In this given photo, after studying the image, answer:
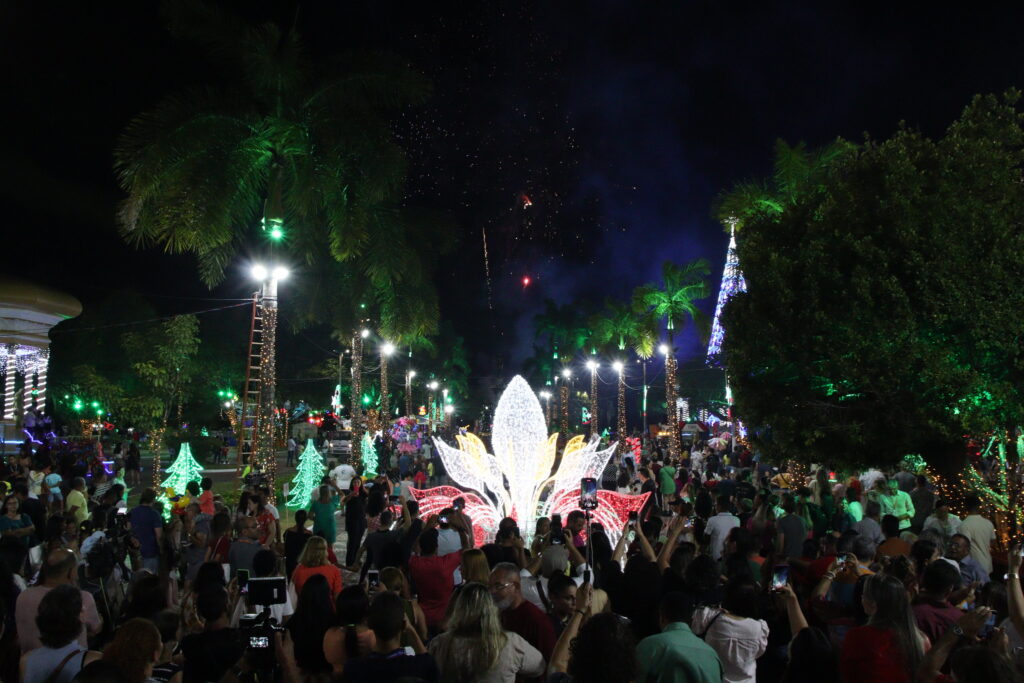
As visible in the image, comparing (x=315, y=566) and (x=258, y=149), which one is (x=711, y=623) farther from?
(x=258, y=149)

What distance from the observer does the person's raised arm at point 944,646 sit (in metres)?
4.31

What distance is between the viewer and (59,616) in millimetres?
4332

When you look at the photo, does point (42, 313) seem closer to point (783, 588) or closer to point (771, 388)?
point (771, 388)

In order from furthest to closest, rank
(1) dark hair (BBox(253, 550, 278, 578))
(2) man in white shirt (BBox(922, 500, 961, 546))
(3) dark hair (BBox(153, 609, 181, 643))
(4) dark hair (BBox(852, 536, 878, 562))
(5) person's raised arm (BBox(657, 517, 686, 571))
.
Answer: (2) man in white shirt (BBox(922, 500, 961, 546))
(5) person's raised arm (BBox(657, 517, 686, 571))
(4) dark hair (BBox(852, 536, 878, 562))
(1) dark hair (BBox(253, 550, 278, 578))
(3) dark hair (BBox(153, 609, 181, 643))

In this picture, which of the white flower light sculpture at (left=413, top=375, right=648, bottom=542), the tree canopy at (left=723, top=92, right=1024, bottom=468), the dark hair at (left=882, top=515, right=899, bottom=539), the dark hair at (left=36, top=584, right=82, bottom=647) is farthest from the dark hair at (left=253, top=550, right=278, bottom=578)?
the tree canopy at (left=723, top=92, right=1024, bottom=468)

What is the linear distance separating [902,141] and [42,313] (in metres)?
30.5

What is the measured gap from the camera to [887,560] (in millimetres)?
7520

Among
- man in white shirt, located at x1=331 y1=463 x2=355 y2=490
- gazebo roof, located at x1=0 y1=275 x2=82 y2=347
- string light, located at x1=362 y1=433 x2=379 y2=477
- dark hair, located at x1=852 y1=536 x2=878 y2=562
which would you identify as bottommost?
dark hair, located at x1=852 y1=536 x2=878 y2=562

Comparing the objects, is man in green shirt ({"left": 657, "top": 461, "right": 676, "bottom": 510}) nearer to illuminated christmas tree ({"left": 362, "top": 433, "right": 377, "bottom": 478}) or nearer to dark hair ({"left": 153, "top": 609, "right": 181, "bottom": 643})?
illuminated christmas tree ({"left": 362, "top": 433, "right": 377, "bottom": 478})

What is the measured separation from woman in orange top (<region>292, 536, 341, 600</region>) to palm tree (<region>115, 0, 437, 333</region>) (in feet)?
42.1

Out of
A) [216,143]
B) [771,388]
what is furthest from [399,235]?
[771,388]

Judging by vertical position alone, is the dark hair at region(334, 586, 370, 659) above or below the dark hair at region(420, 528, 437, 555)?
below

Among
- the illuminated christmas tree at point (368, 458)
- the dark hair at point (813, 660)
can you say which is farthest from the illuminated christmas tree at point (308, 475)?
the dark hair at point (813, 660)

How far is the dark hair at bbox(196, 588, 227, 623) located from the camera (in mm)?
4918
